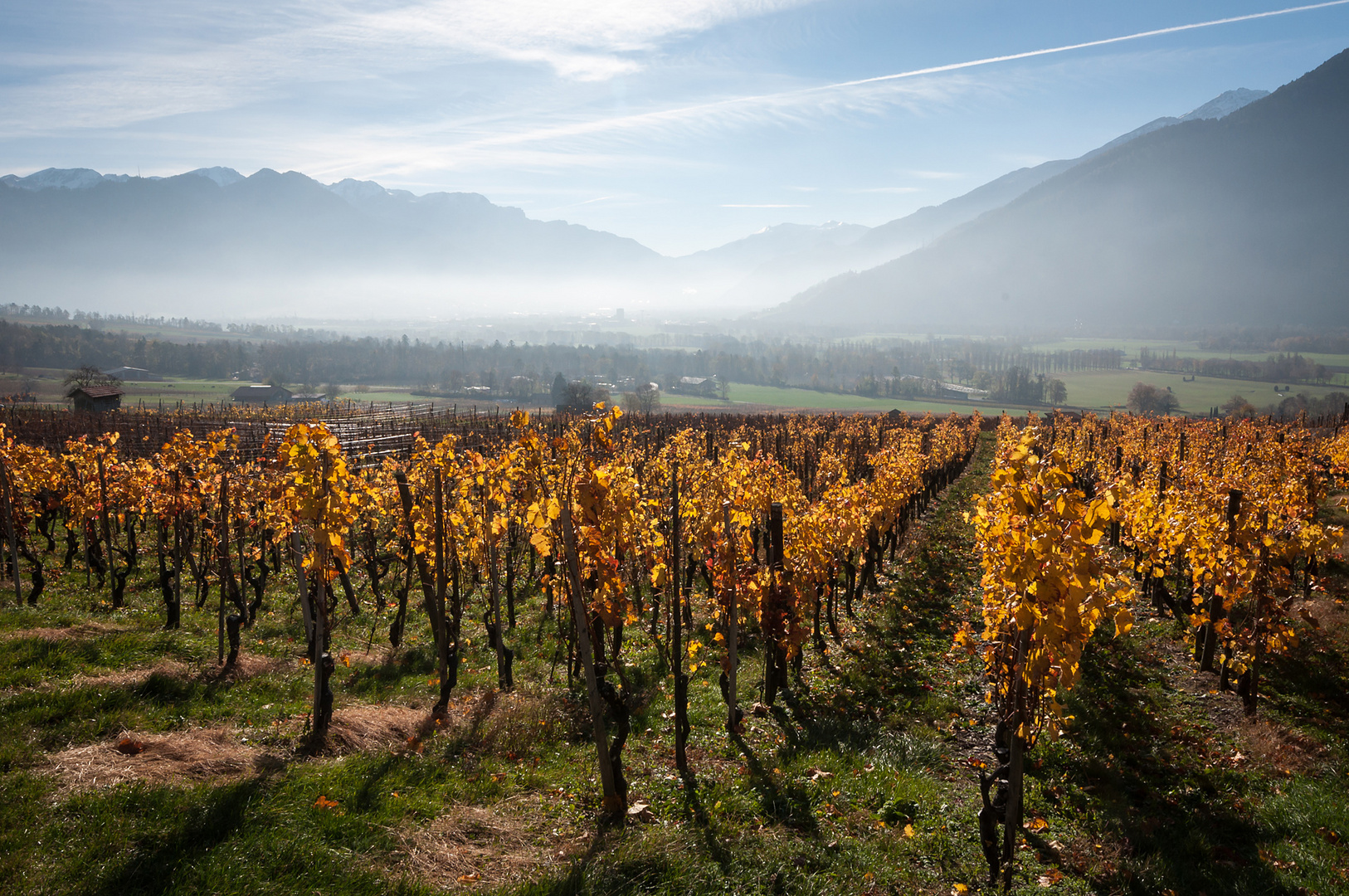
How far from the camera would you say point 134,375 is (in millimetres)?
149125

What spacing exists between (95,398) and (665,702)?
73.0 metres

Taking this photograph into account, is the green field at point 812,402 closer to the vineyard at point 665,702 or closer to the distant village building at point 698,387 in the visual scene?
→ the distant village building at point 698,387

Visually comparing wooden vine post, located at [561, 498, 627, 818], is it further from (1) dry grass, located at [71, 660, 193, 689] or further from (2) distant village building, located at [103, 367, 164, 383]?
(2) distant village building, located at [103, 367, 164, 383]

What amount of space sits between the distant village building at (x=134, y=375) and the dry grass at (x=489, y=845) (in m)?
174

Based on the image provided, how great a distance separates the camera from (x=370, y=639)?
41.3 feet

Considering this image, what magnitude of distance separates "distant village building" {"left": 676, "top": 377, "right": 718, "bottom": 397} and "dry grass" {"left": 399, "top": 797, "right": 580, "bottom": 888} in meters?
165

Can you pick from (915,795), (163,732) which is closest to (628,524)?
(915,795)

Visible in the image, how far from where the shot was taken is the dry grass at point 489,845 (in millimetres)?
5684

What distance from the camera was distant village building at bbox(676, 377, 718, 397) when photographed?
175m

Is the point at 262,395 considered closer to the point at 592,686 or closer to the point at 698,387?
the point at 698,387

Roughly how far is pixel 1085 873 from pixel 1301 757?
447cm

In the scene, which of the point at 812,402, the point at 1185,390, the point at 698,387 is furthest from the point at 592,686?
the point at 1185,390

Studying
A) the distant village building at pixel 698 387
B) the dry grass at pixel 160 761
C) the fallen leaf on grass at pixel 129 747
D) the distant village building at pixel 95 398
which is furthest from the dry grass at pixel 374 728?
the distant village building at pixel 698 387

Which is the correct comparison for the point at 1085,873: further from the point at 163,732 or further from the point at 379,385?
the point at 379,385
